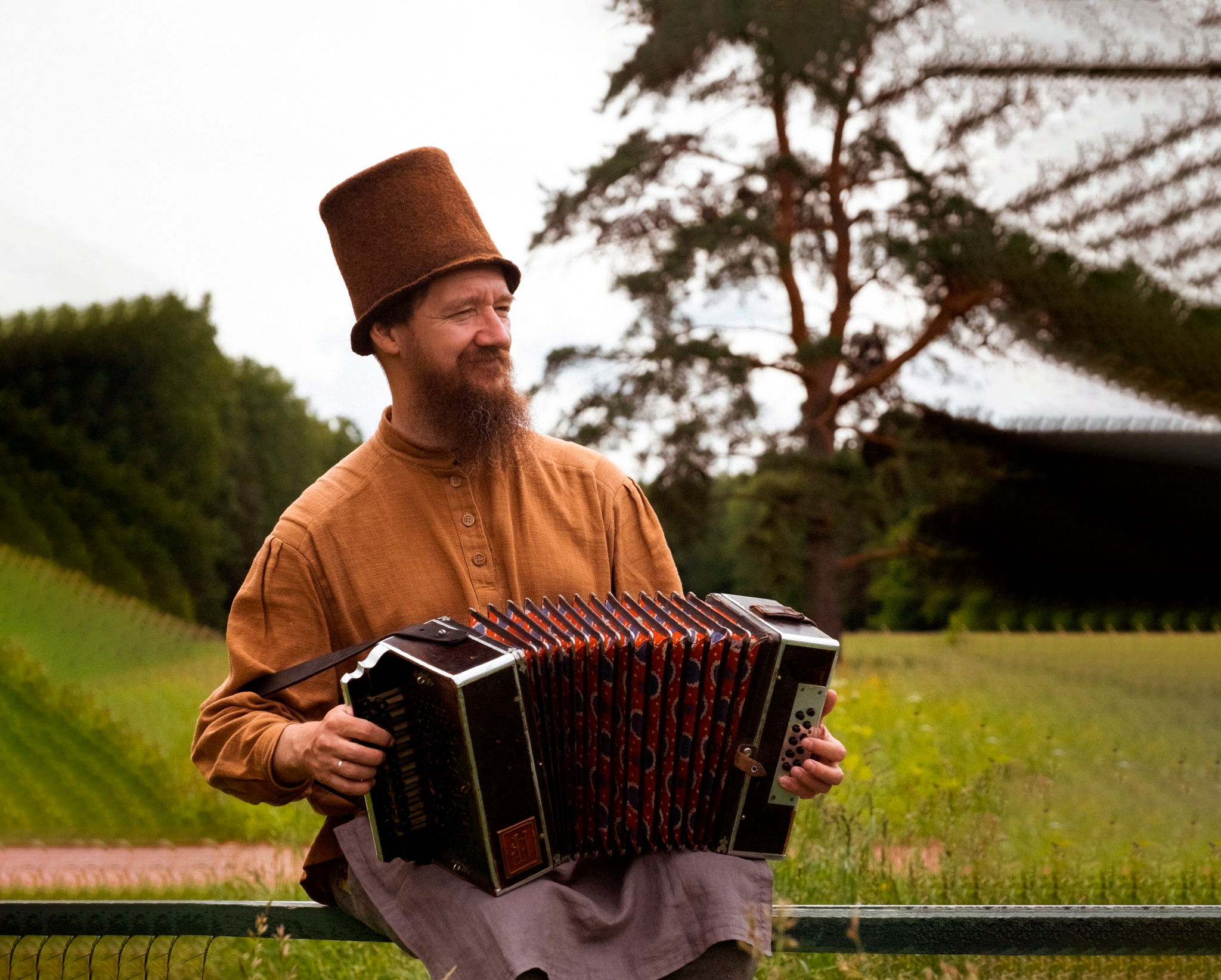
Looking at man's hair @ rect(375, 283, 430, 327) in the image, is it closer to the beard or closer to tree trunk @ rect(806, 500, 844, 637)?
the beard

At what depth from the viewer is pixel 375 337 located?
8.19 feet

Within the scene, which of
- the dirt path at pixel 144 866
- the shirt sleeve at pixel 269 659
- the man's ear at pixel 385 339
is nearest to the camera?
the shirt sleeve at pixel 269 659

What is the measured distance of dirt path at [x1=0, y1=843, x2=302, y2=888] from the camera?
4742 mm

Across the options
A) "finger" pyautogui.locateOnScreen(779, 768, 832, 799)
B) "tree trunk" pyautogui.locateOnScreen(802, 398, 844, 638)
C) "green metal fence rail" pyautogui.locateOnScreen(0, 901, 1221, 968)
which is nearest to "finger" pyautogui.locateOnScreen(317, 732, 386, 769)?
"green metal fence rail" pyautogui.locateOnScreen(0, 901, 1221, 968)

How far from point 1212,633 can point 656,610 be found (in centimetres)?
593

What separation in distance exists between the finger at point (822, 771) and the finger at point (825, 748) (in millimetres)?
17

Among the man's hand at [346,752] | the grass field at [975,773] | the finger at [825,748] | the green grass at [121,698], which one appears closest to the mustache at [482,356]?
the man's hand at [346,752]

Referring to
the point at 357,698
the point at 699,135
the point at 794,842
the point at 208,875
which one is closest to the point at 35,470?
the point at 208,875

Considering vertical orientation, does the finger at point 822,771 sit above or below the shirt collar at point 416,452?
below

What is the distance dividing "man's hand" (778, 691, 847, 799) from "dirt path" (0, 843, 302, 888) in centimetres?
279

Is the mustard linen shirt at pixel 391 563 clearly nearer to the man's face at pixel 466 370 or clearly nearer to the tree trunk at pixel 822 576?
the man's face at pixel 466 370

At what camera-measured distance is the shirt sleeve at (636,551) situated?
2.51m

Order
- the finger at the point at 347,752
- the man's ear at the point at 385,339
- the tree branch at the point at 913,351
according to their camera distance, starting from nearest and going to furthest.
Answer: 1. the finger at the point at 347,752
2. the man's ear at the point at 385,339
3. the tree branch at the point at 913,351

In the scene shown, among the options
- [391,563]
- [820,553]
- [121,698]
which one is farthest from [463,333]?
[820,553]
